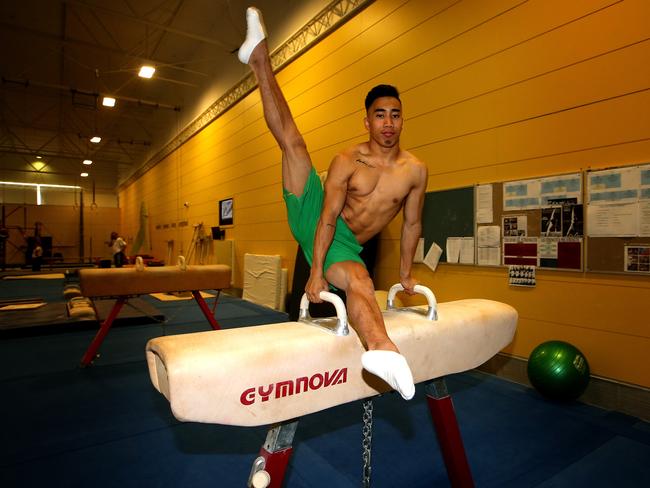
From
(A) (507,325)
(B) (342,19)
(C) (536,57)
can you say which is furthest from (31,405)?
(B) (342,19)

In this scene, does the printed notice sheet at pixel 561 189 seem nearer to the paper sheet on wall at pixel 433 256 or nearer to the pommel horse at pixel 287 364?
the paper sheet on wall at pixel 433 256

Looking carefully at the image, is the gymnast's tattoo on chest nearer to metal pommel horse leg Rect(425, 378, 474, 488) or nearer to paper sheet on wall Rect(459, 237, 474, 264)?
metal pommel horse leg Rect(425, 378, 474, 488)

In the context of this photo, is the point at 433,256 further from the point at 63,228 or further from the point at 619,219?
the point at 63,228

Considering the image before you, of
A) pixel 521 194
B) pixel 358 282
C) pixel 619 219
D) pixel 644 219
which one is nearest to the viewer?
pixel 358 282

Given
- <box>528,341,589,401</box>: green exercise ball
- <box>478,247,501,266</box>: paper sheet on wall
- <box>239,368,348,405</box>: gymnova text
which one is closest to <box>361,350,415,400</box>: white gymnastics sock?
<box>239,368,348,405</box>: gymnova text

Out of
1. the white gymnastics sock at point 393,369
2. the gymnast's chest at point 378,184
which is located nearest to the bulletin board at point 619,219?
the gymnast's chest at point 378,184

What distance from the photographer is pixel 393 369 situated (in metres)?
1.04

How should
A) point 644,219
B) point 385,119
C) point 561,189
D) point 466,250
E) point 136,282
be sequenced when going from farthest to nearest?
1. point 136,282
2. point 466,250
3. point 561,189
4. point 644,219
5. point 385,119

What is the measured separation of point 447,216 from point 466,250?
0.38 m

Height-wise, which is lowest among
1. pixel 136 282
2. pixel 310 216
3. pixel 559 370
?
pixel 559 370

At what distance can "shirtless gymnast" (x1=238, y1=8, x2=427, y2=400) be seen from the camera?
1.75m

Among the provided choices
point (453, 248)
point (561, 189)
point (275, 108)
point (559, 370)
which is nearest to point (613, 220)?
point (561, 189)

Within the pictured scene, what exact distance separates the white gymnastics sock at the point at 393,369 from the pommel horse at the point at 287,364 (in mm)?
100

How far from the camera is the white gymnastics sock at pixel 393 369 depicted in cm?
103
